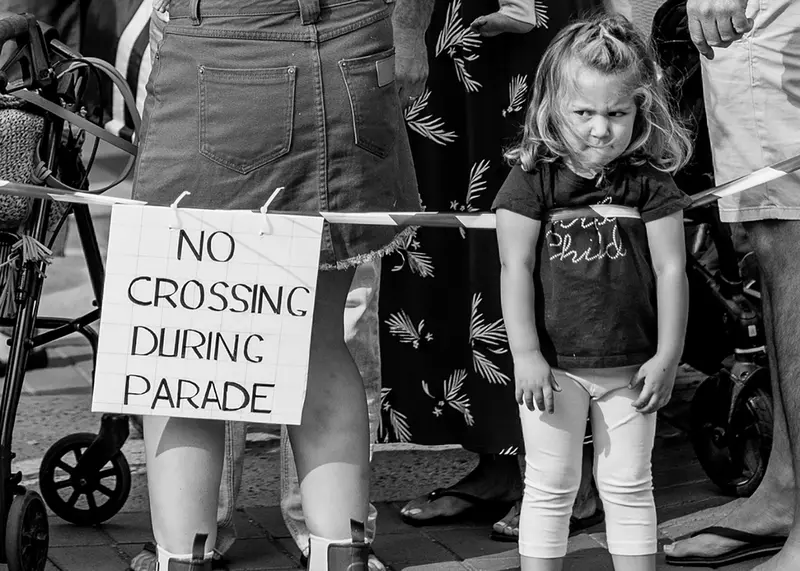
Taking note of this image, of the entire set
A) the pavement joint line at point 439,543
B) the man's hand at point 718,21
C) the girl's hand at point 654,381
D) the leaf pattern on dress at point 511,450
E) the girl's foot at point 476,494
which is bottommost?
the pavement joint line at point 439,543

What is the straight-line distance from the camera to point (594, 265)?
2.58 m

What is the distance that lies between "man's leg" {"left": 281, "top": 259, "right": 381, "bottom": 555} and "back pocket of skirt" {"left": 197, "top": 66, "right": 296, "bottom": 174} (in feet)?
2.90

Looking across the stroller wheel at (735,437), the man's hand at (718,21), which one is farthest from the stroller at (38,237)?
the stroller wheel at (735,437)

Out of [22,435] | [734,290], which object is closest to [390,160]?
[734,290]

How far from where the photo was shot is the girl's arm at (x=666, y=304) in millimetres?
2584

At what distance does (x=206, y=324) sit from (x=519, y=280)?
62 centimetres

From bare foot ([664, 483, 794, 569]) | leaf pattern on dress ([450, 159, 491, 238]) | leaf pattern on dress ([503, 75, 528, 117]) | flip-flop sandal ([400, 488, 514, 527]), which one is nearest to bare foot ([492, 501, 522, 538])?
flip-flop sandal ([400, 488, 514, 527])

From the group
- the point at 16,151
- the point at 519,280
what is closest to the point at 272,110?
the point at 519,280

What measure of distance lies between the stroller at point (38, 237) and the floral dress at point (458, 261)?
2.60 ft

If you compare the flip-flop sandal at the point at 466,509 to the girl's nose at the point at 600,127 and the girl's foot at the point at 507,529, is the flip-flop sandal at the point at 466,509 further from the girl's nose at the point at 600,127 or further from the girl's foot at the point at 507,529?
the girl's nose at the point at 600,127

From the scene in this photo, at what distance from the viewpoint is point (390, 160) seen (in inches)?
103

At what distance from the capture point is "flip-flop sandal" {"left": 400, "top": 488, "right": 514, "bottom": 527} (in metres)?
3.62

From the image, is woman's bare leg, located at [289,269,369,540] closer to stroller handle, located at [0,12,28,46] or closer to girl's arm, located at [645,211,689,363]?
girl's arm, located at [645,211,689,363]

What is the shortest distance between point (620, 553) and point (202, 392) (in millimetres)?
911
